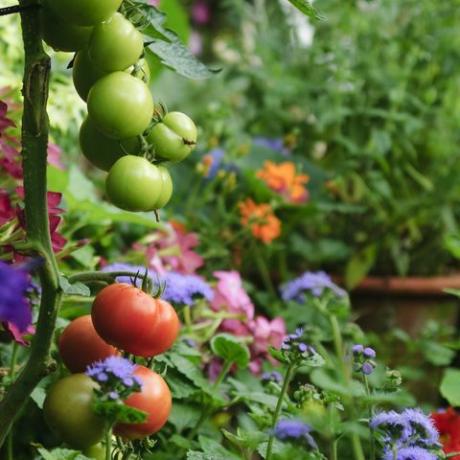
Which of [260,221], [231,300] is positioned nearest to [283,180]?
[260,221]

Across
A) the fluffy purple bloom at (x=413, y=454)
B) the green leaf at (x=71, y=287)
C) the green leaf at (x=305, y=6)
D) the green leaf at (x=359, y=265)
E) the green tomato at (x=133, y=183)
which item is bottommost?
the green leaf at (x=359, y=265)

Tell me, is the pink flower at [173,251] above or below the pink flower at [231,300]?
below

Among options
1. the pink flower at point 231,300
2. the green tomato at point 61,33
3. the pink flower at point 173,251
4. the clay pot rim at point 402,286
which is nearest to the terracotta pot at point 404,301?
the clay pot rim at point 402,286

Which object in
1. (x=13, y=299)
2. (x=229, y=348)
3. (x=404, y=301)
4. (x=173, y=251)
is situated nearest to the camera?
(x=13, y=299)

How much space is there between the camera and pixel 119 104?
496 millimetres

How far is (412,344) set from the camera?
1.31 m

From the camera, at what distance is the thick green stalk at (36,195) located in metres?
0.50

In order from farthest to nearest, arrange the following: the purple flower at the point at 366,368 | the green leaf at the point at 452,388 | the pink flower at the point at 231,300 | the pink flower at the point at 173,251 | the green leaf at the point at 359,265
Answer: the green leaf at the point at 359,265 < the pink flower at the point at 173,251 < the pink flower at the point at 231,300 < the green leaf at the point at 452,388 < the purple flower at the point at 366,368

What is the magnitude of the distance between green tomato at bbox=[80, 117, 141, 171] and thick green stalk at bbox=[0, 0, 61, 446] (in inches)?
1.8

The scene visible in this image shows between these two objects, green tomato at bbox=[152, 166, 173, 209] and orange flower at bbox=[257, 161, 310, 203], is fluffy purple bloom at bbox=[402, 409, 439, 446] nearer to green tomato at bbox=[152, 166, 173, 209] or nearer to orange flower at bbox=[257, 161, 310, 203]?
green tomato at bbox=[152, 166, 173, 209]

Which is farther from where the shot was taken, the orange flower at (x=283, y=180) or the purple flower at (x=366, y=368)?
the orange flower at (x=283, y=180)

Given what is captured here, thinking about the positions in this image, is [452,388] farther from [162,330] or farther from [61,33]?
[61,33]

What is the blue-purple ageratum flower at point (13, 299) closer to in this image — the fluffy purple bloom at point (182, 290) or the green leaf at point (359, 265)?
the fluffy purple bloom at point (182, 290)

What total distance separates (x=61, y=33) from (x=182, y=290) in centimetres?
39
